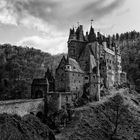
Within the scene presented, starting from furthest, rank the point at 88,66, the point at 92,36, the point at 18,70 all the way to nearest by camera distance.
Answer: the point at 18,70
the point at 92,36
the point at 88,66

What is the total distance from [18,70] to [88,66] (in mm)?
39965

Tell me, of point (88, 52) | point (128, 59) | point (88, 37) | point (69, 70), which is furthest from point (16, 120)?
point (128, 59)

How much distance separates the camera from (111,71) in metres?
80.7

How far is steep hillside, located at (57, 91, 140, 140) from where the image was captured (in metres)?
45.5

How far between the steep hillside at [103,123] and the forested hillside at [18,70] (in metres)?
36.1

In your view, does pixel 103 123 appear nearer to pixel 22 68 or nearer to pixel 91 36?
pixel 91 36

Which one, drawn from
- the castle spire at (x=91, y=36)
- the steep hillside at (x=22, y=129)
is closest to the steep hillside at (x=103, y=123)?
the steep hillside at (x=22, y=129)

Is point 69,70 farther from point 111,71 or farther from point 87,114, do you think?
point 111,71

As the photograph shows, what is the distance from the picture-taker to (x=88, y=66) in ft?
209

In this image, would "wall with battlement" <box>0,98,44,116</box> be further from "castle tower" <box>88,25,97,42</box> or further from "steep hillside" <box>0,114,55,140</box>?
"castle tower" <box>88,25,97,42</box>

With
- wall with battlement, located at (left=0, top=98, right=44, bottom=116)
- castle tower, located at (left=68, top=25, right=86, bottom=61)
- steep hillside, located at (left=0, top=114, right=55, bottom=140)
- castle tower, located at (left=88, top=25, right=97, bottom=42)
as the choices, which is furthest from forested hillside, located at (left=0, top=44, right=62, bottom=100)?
steep hillside, located at (left=0, top=114, right=55, bottom=140)

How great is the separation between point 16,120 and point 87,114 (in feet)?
67.5

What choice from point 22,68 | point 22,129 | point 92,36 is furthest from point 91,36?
point 22,129

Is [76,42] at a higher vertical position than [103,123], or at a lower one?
higher
